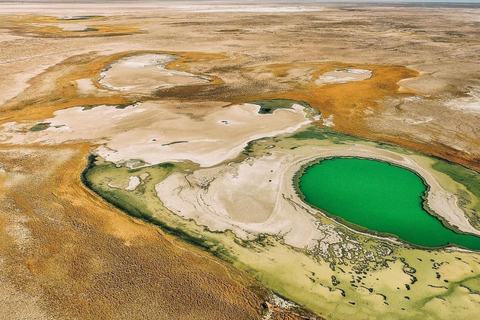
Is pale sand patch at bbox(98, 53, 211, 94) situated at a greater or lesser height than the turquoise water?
lesser

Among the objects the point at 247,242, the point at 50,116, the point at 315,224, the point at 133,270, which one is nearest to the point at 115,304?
the point at 133,270

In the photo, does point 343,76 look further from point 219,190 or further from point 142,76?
point 219,190

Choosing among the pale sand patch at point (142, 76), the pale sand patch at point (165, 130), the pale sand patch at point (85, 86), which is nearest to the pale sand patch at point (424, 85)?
the pale sand patch at point (165, 130)

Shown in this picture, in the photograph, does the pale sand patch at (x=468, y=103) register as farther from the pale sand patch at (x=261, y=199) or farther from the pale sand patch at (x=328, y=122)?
the pale sand patch at (x=261, y=199)

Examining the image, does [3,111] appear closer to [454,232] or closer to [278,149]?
[278,149]

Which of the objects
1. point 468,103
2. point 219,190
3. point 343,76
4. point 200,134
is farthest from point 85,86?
point 468,103

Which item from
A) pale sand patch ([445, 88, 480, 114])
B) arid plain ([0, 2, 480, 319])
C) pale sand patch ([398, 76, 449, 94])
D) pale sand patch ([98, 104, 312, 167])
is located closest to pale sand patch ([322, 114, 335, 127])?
arid plain ([0, 2, 480, 319])

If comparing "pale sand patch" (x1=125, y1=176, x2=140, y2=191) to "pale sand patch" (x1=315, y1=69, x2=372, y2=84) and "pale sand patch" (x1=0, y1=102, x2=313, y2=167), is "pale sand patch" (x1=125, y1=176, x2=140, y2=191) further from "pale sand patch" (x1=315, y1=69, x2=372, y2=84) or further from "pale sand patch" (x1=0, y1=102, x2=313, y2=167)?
"pale sand patch" (x1=315, y1=69, x2=372, y2=84)
